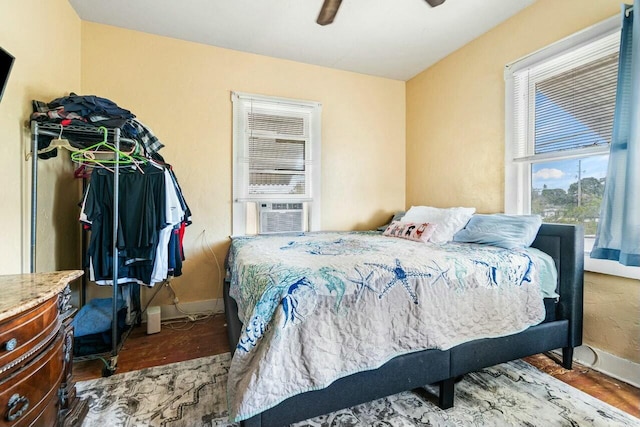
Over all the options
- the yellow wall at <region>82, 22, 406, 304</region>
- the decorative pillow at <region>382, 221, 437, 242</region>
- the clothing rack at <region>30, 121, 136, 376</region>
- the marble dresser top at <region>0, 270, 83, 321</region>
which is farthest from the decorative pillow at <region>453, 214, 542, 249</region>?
the clothing rack at <region>30, 121, 136, 376</region>

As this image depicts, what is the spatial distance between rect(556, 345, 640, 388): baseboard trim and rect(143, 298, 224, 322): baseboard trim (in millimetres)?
2902

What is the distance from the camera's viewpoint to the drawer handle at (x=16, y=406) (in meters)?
0.79

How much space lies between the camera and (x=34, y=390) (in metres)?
0.89

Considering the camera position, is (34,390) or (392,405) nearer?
(34,390)

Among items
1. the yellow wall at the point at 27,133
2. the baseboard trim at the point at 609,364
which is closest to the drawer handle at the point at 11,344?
the yellow wall at the point at 27,133

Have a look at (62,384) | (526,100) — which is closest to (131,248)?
(62,384)

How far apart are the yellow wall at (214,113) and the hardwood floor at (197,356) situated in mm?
443

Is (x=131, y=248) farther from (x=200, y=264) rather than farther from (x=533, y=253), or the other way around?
(x=533, y=253)

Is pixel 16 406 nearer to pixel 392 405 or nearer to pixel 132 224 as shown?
pixel 132 224

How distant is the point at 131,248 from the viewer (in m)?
1.92

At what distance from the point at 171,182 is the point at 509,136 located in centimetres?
276

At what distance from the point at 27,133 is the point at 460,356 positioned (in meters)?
2.76

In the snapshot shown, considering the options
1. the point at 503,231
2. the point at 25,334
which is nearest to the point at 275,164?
the point at 503,231

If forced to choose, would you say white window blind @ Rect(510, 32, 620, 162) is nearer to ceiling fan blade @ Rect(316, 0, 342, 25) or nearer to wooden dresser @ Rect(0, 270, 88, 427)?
ceiling fan blade @ Rect(316, 0, 342, 25)
